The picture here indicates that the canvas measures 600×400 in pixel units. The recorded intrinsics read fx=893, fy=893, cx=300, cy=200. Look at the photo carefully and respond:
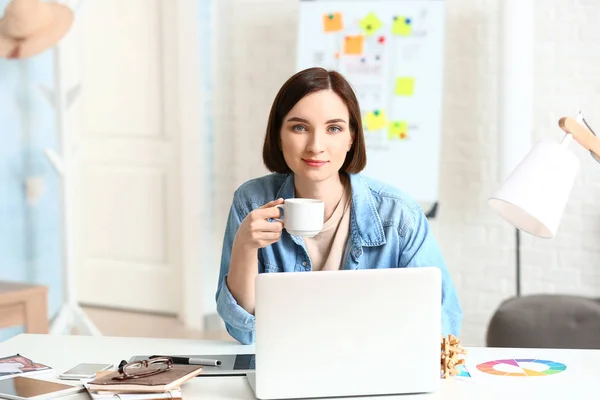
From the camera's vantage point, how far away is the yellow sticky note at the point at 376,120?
413 centimetres

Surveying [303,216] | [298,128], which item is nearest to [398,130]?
[298,128]

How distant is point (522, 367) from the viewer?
6.04ft

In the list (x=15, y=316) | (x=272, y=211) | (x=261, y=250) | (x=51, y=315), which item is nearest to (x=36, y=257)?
(x=51, y=315)

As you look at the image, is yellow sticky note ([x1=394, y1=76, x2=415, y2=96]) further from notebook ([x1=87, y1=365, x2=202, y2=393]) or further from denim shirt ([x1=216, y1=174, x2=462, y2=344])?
notebook ([x1=87, y1=365, x2=202, y2=393])

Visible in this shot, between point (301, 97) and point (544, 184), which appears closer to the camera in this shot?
point (544, 184)

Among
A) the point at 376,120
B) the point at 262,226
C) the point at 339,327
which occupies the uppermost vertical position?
the point at 376,120

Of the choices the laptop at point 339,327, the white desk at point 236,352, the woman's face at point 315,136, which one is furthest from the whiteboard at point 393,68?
the laptop at point 339,327

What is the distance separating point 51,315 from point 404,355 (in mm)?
3172

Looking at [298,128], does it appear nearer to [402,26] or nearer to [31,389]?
[31,389]

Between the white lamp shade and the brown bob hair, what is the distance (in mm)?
652

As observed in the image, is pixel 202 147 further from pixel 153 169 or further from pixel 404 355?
pixel 404 355

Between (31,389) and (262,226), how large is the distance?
1.82 feet

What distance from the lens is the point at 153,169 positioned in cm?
516

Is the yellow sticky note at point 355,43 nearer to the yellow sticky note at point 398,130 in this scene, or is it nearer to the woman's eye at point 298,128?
the yellow sticky note at point 398,130
